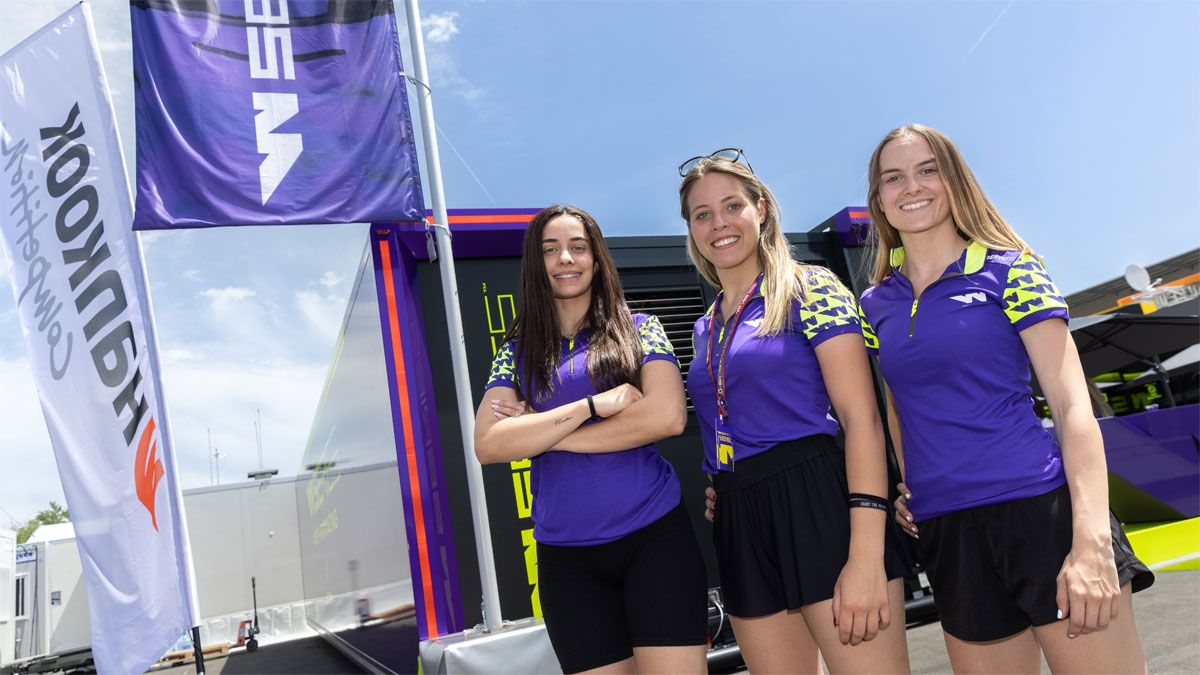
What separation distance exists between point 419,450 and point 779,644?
273 centimetres

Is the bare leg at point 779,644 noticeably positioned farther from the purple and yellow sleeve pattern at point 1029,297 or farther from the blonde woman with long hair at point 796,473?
the purple and yellow sleeve pattern at point 1029,297

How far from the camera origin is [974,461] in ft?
4.94

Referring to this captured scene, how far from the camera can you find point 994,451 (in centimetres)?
149

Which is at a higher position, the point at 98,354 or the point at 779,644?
the point at 98,354

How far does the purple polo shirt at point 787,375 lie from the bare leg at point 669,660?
441 mm

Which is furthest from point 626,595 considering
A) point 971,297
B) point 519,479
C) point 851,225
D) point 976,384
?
point 851,225

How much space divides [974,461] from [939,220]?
55 cm

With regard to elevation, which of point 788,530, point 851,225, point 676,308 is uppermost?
point 851,225

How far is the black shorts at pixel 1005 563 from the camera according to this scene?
141cm

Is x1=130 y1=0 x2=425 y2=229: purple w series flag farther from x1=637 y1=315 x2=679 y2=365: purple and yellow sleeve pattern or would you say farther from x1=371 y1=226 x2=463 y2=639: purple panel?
x1=637 y1=315 x2=679 y2=365: purple and yellow sleeve pattern

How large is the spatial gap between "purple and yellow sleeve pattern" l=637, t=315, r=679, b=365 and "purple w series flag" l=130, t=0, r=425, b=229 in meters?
2.39

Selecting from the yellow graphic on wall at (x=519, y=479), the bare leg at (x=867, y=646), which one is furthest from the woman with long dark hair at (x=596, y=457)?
the yellow graphic on wall at (x=519, y=479)

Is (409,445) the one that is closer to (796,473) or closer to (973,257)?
(796,473)

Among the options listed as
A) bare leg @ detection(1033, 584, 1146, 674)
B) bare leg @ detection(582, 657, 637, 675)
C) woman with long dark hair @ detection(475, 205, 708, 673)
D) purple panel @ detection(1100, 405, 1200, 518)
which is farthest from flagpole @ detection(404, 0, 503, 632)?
purple panel @ detection(1100, 405, 1200, 518)
